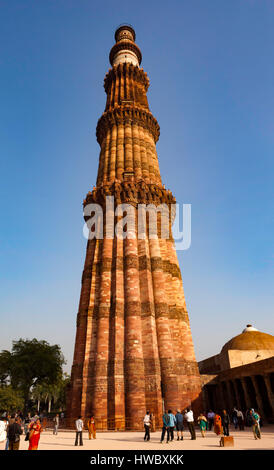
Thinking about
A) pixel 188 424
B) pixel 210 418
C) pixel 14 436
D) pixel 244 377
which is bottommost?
pixel 210 418

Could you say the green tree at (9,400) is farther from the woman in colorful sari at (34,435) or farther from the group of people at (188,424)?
the woman in colorful sari at (34,435)

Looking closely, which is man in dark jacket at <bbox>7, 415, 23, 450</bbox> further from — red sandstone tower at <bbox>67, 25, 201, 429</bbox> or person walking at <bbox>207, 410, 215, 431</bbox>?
person walking at <bbox>207, 410, 215, 431</bbox>

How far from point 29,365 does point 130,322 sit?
28.4 m

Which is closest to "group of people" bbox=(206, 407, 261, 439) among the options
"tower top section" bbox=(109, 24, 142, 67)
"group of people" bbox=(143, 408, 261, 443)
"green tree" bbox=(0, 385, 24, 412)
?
"group of people" bbox=(143, 408, 261, 443)

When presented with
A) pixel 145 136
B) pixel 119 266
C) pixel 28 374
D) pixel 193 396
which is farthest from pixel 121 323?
pixel 28 374

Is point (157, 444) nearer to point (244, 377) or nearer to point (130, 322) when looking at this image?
point (130, 322)

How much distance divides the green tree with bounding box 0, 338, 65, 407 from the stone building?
23.5 meters

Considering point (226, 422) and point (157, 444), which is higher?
point (226, 422)

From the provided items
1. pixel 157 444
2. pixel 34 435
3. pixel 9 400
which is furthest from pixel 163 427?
pixel 9 400

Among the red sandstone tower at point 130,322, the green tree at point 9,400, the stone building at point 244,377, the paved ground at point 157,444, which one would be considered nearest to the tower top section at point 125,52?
the red sandstone tower at point 130,322

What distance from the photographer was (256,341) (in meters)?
31.9

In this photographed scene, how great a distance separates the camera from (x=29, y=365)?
44.1 meters

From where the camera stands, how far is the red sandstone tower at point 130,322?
20.8 m
